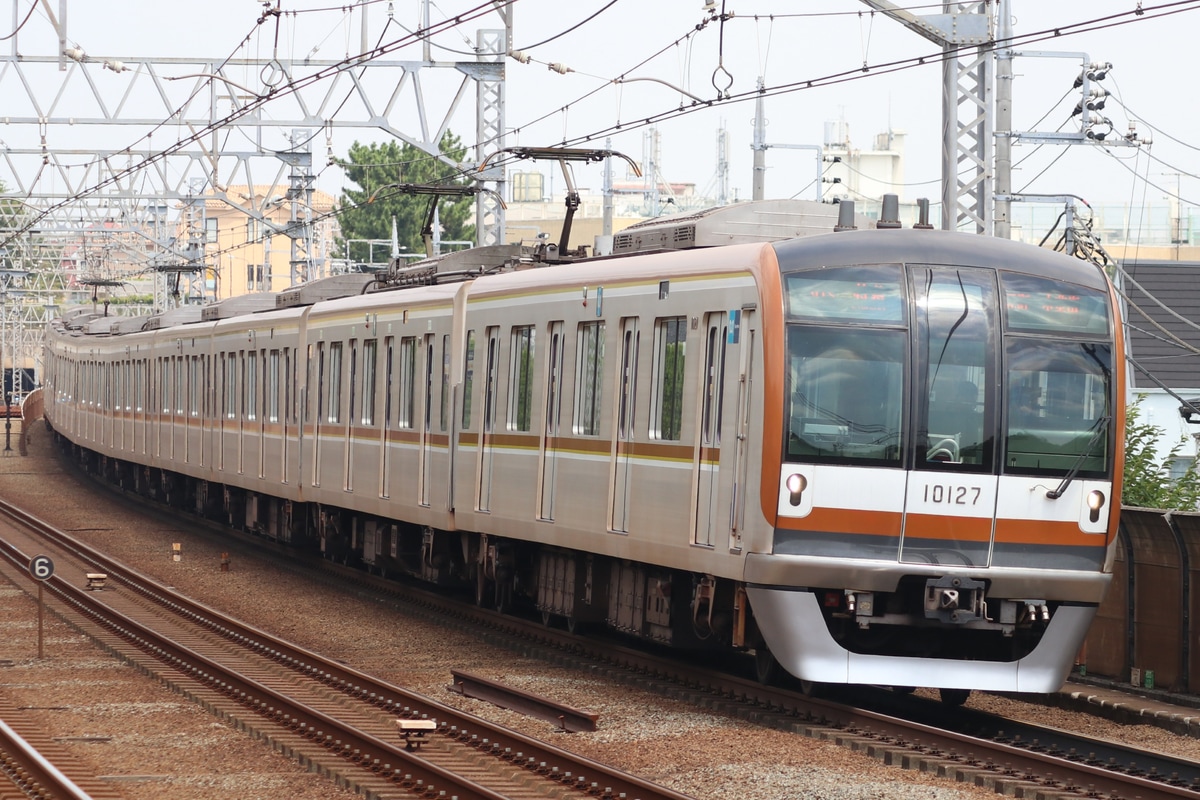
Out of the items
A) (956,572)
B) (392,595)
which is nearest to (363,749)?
(956,572)

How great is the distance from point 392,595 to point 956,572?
9.76 meters

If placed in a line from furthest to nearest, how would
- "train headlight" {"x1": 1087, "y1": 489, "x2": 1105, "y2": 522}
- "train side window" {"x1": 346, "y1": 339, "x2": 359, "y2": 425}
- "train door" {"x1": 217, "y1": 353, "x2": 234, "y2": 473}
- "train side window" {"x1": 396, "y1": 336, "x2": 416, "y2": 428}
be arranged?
"train door" {"x1": 217, "y1": 353, "x2": 234, "y2": 473}, "train side window" {"x1": 346, "y1": 339, "x2": 359, "y2": 425}, "train side window" {"x1": 396, "y1": 336, "x2": 416, "y2": 428}, "train headlight" {"x1": 1087, "y1": 489, "x2": 1105, "y2": 522}

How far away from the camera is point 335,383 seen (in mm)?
20375

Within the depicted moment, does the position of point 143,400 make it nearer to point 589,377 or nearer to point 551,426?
point 551,426

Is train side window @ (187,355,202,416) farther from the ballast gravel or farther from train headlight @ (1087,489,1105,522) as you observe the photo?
train headlight @ (1087,489,1105,522)

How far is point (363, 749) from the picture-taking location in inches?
411

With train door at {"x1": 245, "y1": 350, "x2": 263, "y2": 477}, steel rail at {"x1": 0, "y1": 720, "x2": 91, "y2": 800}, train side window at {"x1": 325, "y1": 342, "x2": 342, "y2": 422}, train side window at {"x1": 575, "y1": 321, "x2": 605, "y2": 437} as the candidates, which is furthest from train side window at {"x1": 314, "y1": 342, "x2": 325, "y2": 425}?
steel rail at {"x1": 0, "y1": 720, "x2": 91, "y2": 800}

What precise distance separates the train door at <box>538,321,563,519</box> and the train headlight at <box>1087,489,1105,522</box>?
4.41m

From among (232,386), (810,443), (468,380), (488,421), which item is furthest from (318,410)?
(810,443)

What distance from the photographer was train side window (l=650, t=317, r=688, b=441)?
476 inches

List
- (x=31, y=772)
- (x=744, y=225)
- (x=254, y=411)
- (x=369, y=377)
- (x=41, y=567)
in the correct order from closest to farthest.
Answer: (x=31, y=772)
(x=744, y=225)
(x=41, y=567)
(x=369, y=377)
(x=254, y=411)

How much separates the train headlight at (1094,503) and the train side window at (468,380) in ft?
21.2

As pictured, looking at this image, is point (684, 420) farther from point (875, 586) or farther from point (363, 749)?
point (363, 749)

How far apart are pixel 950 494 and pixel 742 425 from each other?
1.28m
